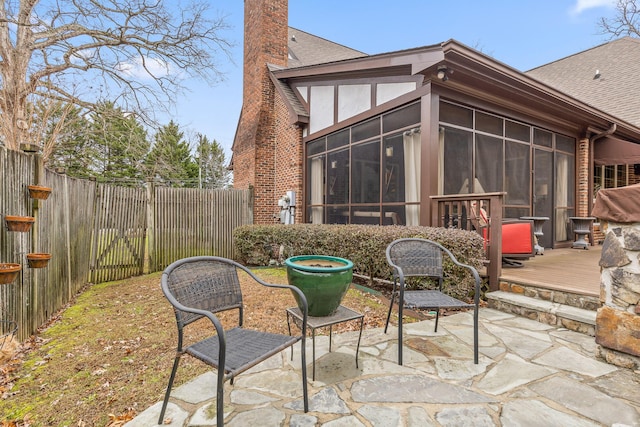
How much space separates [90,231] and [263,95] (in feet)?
18.1

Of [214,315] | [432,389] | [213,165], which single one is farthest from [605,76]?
[213,165]

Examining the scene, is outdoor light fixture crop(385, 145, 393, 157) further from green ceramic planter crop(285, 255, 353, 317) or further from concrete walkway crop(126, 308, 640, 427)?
green ceramic planter crop(285, 255, 353, 317)

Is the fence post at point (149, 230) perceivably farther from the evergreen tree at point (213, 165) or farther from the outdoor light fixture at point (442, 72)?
the evergreen tree at point (213, 165)

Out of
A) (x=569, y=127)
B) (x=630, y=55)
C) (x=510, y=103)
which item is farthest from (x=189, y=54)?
(x=630, y=55)

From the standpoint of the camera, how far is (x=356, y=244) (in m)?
4.73

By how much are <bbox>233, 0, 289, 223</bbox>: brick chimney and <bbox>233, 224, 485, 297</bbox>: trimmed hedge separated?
155 centimetres

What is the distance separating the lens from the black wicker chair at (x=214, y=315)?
1.61 meters

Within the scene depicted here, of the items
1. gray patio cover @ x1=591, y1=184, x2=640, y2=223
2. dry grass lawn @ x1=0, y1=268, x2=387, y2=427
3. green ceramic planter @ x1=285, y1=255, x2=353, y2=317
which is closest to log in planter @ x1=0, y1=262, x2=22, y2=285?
dry grass lawn @ x1=0, y1=268, x2=387, y2=427

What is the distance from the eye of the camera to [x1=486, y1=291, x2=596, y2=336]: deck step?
116 inches

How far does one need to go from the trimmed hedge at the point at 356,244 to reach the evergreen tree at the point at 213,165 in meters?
26.1

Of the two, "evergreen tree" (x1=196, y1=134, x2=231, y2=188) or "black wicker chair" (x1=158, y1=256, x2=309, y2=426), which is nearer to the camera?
"black wicker chair" (x1=158, y1=256, x2=309, y2=426)

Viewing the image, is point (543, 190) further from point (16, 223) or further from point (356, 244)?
point (16, 223)

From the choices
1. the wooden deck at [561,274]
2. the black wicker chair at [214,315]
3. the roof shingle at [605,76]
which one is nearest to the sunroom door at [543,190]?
the wooden deck at [561,274]

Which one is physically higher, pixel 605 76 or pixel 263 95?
pixel 605 76
